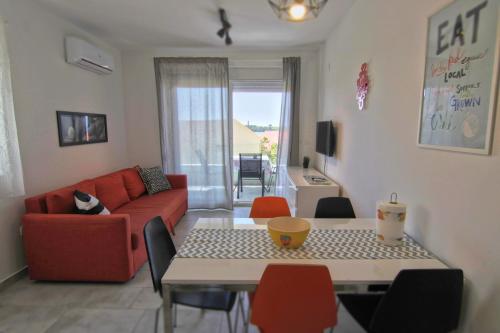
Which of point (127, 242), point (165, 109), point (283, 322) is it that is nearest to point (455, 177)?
point (283, 322)

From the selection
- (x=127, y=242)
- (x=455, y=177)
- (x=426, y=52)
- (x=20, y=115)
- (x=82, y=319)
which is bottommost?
(x=82, y=319)

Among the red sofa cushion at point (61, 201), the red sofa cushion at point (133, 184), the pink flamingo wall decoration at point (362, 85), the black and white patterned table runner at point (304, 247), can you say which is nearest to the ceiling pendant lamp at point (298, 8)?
the pink flamingo wall decoration at point (362, 85)

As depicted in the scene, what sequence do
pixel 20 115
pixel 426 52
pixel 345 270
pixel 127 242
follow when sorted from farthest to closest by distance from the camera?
pixel 20 115
pixel 127 242
pixel 426 52
pixel 345 270

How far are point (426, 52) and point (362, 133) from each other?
42.3 inches

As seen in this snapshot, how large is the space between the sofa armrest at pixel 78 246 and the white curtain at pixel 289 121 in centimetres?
263

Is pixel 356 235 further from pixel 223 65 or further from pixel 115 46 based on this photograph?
pixel 115 46

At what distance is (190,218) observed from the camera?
4293 mm

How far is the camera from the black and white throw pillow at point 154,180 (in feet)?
13.2

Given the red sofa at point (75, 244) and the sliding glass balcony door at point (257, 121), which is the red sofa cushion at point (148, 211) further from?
the sliding glass balcony door at point (257, 121)

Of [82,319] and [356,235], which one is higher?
[356,235]

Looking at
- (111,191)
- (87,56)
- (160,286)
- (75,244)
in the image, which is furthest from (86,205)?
(87,56)

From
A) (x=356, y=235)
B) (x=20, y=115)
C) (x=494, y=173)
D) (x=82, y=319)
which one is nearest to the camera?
(x=494, y=173)

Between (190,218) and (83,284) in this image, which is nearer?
(83,284)

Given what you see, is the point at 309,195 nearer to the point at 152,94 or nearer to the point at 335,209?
the point at 335,209
